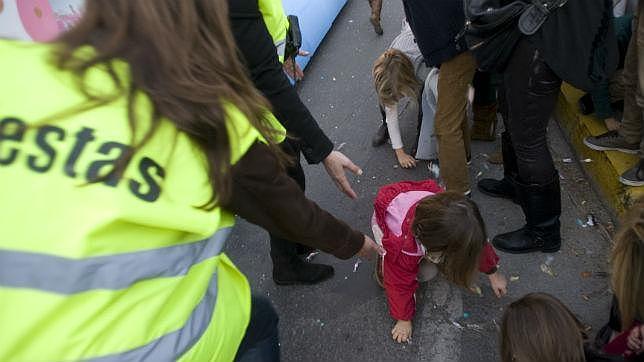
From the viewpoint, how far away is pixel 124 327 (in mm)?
854

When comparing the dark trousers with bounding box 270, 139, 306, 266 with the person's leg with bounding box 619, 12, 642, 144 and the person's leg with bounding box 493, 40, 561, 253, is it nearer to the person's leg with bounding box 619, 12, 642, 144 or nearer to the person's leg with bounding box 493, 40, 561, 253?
the person's leg with bounding box 493, 40, 561, 253

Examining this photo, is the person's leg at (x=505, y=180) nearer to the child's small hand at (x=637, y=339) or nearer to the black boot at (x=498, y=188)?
the black boot at (x=498, y=188)

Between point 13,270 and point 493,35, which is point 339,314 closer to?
point 493,35

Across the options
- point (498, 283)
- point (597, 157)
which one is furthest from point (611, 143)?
point (498, 283)

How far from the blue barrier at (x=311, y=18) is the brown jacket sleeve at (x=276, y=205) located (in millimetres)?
2851

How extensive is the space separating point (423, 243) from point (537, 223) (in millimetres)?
699

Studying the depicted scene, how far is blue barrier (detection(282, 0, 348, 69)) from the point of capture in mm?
4168

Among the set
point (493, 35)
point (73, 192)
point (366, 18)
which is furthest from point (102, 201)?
point (366, 18)

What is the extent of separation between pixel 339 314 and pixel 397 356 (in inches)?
12.7

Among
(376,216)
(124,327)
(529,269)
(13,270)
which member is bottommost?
(529,269)

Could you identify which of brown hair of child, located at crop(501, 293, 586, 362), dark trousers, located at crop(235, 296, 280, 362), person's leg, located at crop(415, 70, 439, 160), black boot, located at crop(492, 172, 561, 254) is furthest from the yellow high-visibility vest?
person's leg, located at crop(415, 70, 439, 160)

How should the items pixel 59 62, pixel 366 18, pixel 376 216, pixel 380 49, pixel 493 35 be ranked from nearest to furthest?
1. pixel 59 62
2. pixel 493 35
3. pixel 376 216
4. pixel 380 49
5. pixel 366 18

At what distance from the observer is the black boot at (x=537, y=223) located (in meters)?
2.27

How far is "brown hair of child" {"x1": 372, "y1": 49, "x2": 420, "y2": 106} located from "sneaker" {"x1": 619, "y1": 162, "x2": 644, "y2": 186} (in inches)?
42.3
